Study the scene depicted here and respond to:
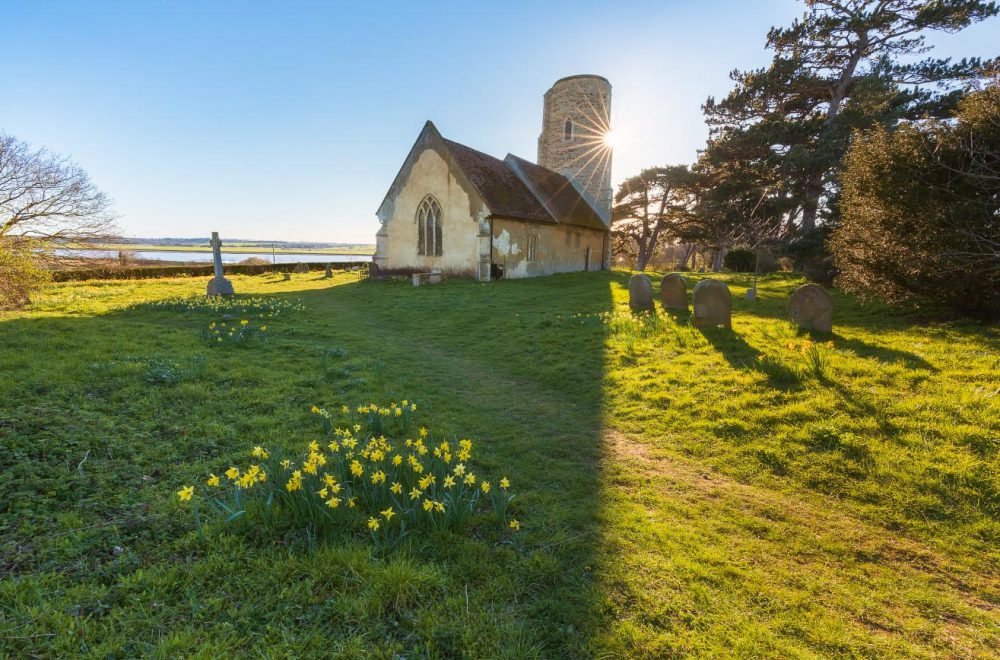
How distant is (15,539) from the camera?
9.52 feet

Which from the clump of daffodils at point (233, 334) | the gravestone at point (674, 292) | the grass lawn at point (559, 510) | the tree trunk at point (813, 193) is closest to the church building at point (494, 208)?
the gravestone at point (674, 292)

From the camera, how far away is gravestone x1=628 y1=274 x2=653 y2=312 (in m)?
12.5

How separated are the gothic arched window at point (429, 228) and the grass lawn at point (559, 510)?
15492 mm

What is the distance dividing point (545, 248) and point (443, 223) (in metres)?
6.18

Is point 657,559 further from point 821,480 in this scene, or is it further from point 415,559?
point 821,480

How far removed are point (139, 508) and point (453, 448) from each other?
106 inches

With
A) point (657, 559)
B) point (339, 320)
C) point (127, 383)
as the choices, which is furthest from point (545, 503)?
point (339, 320)

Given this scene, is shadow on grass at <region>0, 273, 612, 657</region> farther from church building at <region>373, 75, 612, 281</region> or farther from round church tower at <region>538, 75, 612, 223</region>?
round church tower at <region>538, 75, 612, 223</region>

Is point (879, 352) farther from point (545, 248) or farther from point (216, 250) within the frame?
point (216, 250)

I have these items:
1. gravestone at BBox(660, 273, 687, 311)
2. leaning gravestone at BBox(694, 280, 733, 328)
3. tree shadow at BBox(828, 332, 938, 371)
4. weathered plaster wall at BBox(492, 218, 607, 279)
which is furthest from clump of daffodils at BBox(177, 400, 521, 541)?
weathered plaster wall at BBox(492, 218, 607, 279)

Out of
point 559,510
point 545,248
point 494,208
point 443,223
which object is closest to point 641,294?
point 559,510

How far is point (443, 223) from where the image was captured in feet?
73.8

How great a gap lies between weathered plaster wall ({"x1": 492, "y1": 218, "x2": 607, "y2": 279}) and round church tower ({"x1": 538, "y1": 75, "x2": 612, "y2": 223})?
329 centimetres

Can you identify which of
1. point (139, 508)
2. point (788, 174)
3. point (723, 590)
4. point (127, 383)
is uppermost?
point (788, 174)
